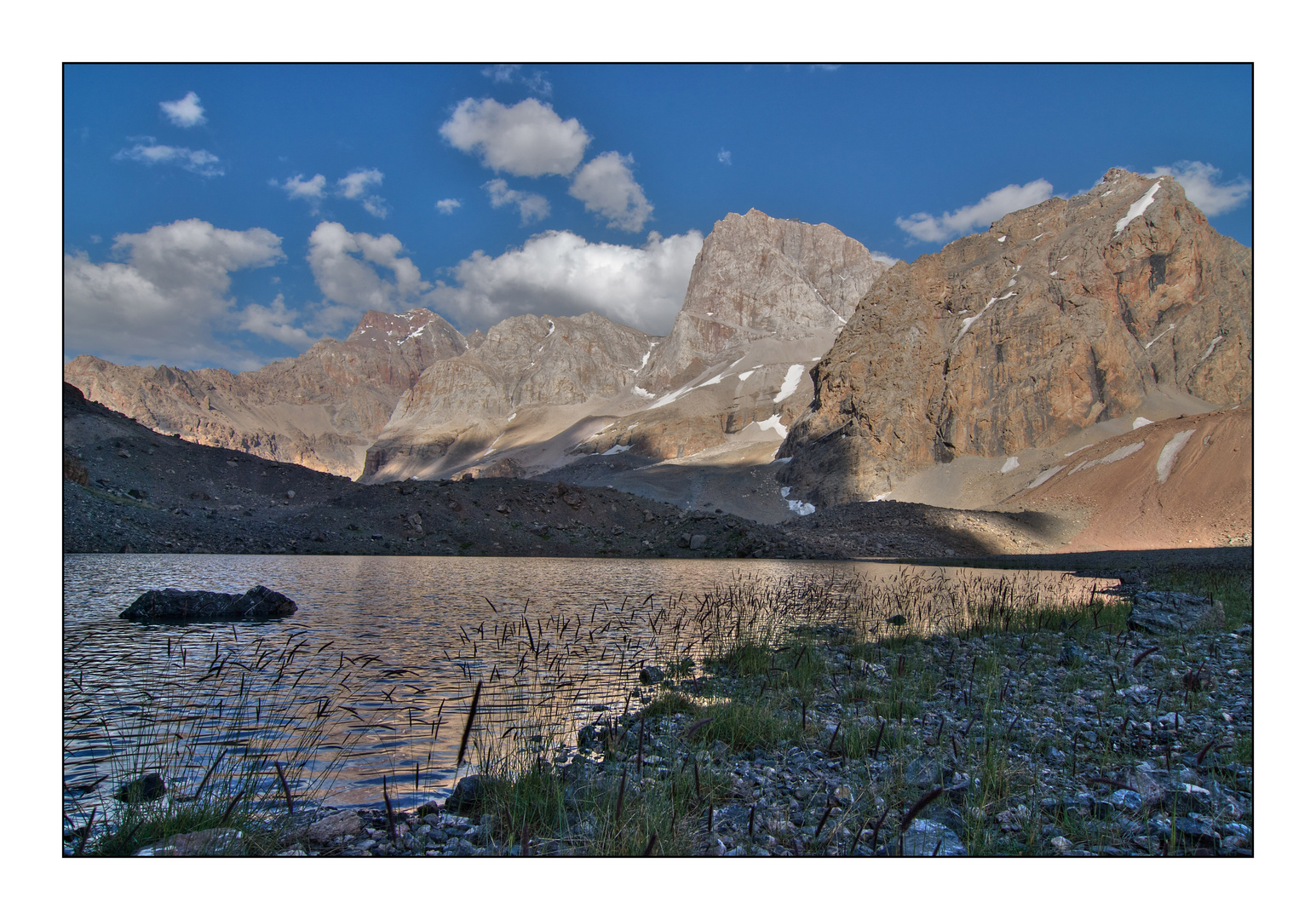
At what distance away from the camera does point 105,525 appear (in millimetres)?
35469

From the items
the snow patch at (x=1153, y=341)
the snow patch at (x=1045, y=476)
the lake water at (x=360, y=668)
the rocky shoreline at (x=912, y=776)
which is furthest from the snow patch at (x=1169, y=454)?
the rocky shoreline at (x=912, y=776)

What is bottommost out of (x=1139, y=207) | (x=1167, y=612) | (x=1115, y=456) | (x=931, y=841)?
(x=1167, y=612)

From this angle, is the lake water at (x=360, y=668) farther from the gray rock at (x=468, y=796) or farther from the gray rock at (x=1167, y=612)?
the gray rock at (x=1167, y=612)

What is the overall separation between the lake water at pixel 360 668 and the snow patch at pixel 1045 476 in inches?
2303

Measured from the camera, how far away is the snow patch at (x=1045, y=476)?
247 ft

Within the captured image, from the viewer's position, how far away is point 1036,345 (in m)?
93.9

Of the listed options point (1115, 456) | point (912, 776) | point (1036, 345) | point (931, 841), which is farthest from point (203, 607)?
point (1036, 345)

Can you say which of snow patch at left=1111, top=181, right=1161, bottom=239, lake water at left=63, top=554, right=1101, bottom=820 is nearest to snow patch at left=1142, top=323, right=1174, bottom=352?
snow patch at left=1111, top=181, right=1161, bottom=239

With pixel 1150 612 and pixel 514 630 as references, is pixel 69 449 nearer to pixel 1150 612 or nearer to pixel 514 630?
pixel 514 630

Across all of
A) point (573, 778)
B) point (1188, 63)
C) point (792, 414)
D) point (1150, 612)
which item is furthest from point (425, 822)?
point (792, 414)

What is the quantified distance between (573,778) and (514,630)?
8000 millimetres

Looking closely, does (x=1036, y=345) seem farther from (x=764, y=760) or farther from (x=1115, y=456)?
(x=764, y=760)

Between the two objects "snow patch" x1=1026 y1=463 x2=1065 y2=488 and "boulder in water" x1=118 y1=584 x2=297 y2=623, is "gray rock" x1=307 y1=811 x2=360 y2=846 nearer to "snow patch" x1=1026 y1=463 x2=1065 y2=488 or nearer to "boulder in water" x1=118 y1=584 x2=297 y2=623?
"boulder in water" x1=118 y1=584 x2=297 y2=623

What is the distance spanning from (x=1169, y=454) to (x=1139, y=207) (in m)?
68.0
